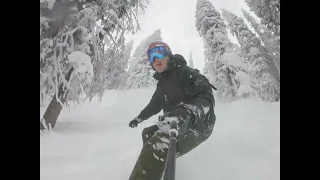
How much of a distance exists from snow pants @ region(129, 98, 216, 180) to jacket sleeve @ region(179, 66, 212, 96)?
0.21ft

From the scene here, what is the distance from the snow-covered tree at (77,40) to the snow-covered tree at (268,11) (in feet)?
2.39

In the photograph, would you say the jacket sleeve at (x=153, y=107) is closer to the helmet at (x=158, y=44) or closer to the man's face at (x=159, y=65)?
the man's face at (x=159, y=65)

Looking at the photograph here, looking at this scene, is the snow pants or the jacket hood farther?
the jacket hood

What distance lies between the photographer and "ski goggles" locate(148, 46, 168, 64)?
A: 218 cm

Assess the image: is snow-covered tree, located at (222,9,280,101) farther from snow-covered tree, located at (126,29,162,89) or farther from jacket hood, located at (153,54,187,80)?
snow-covered tree, located at (126,29,162,89)

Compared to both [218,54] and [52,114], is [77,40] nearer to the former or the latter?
[52,114]

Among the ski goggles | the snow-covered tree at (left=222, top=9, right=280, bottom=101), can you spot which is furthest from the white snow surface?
the snow-covered tree at (left=222, top=9, right=280, bottom=101)

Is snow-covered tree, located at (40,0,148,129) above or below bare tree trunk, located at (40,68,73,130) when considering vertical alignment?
above

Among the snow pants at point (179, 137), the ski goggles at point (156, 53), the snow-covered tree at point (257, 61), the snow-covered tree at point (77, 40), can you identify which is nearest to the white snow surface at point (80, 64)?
the snow-covered tree at point (77, 40)
